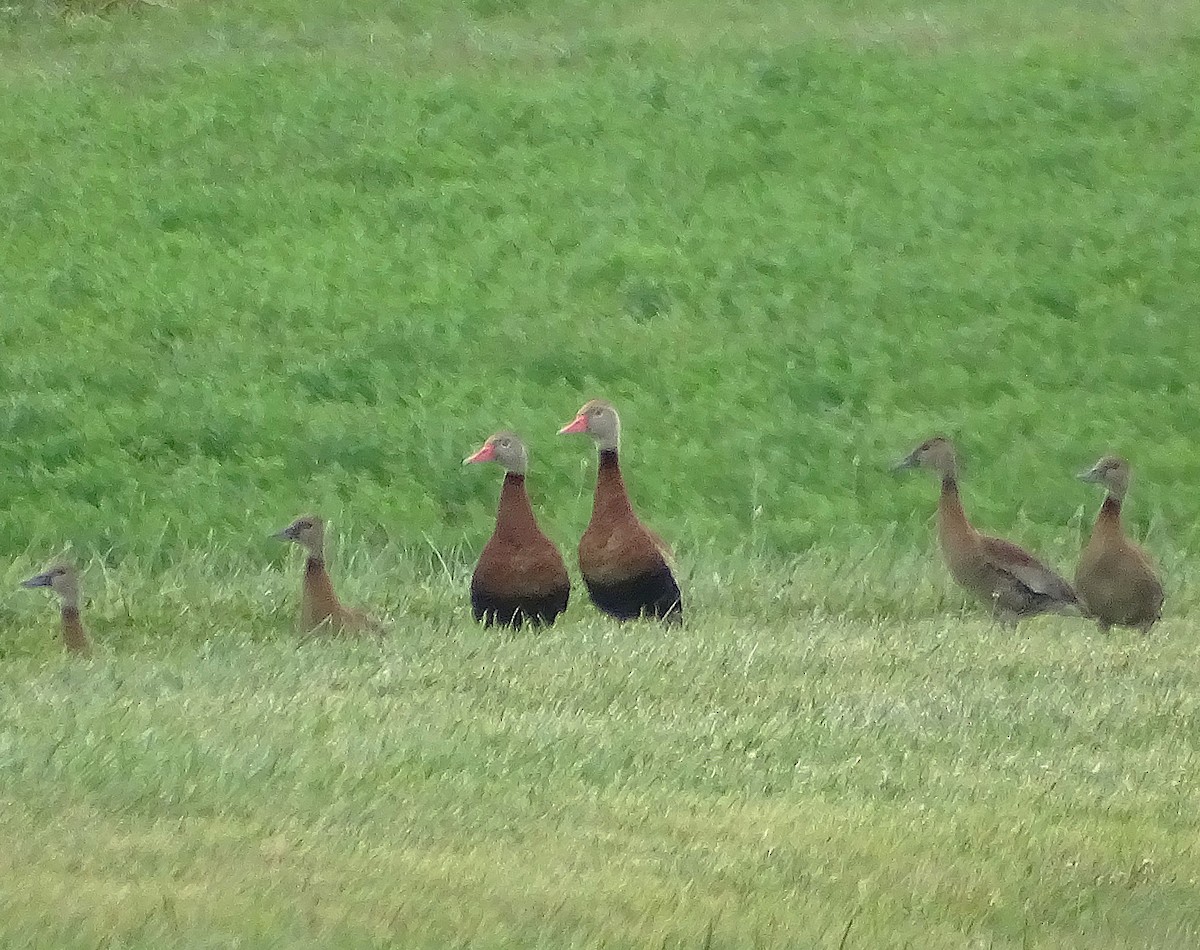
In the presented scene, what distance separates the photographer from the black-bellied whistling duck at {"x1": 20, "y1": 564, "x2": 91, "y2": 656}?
8586 millimetres

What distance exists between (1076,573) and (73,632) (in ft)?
13.4

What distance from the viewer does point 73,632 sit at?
8617 millimetres

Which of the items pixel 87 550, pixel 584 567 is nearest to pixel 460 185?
pixel 87 550

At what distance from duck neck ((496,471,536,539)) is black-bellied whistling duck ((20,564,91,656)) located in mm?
1636

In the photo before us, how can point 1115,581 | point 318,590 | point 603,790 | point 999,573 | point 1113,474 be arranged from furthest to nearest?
point 1113,474, point 999,573, point 1115,581, point 318,590, point 603,790

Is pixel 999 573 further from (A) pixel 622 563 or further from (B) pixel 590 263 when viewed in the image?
(B) pixel 590 263

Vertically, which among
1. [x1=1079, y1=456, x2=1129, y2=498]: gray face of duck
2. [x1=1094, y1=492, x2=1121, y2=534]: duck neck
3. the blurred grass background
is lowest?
the blurred grass background

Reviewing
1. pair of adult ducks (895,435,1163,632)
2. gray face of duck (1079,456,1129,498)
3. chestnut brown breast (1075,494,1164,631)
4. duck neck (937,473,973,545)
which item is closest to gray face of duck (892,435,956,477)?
pair of adult ducks (895,435,1163,632)

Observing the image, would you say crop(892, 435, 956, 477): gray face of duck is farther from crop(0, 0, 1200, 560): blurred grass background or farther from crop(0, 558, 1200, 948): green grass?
crop(0, 558, 1200, 948): green grass

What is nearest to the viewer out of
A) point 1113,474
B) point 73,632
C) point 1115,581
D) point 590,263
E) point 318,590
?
point 73,632

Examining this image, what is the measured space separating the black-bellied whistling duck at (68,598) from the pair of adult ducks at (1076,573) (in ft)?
12.0

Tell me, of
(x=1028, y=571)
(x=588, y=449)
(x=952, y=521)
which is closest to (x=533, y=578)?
(x=952, y=521)

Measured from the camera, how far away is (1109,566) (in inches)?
364

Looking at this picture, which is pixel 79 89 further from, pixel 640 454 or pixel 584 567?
pixel 584 567
